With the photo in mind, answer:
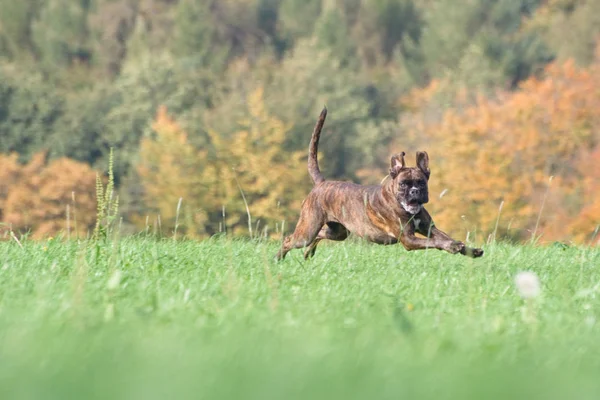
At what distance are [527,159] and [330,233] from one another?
50.1 m

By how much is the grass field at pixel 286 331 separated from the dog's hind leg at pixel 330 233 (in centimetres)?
148

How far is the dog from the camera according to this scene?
8.91 meters

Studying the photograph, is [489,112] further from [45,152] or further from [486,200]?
[45,152]

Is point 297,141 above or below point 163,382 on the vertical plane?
below

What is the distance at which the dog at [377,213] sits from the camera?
8914mm

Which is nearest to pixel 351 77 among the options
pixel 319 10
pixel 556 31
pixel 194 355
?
pixel 556 31

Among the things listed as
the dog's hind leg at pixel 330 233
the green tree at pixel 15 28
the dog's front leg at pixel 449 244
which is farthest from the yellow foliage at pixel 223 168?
the dog's front leg at pixel 449 244

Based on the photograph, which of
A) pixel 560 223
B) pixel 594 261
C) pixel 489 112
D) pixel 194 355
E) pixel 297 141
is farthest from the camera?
pixel 297 141

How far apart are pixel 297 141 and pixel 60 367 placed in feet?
229

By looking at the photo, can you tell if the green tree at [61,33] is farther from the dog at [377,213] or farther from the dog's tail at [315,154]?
the dog at [377,213]

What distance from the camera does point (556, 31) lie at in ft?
282

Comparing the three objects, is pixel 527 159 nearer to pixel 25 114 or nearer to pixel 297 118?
pixel 297 118

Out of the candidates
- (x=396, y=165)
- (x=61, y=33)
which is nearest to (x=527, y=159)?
(x=396, y=165)

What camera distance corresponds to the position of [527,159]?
193ft
